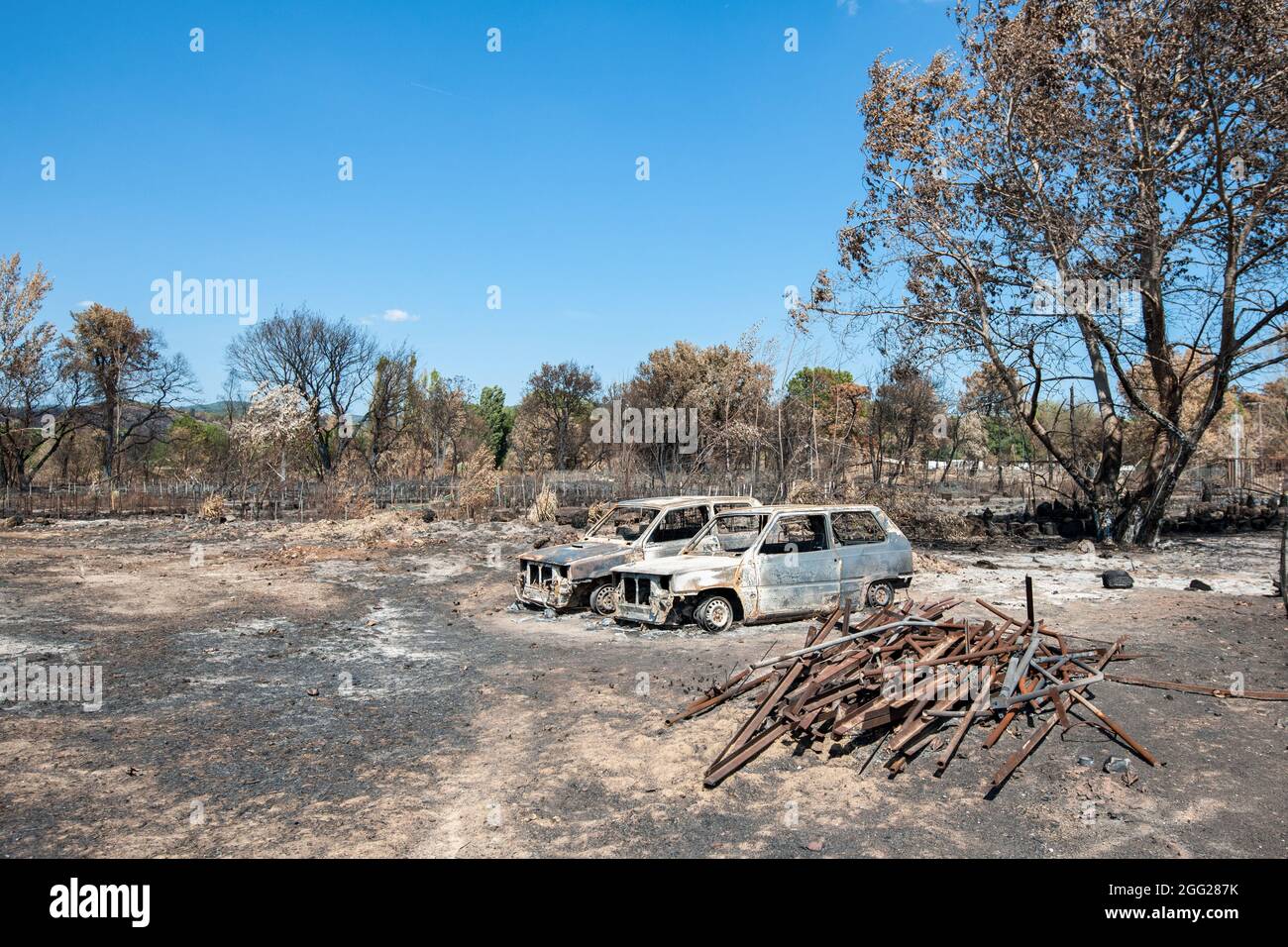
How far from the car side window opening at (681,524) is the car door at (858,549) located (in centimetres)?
210

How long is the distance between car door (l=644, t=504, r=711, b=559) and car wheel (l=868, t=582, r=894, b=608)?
8.53 feet

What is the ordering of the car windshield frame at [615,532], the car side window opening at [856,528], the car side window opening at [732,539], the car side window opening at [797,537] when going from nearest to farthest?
1. the car side window opening at [797,537]
2. the car side window opening at [856,528]
3. the car side window opening at [732,539]
4. the car windshield frame at [615,532]

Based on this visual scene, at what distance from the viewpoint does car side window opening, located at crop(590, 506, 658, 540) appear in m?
12.0

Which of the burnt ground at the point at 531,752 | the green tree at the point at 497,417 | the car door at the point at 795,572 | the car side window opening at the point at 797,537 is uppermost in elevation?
the green tree at the point at 497,417

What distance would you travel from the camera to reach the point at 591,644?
9.33 meters

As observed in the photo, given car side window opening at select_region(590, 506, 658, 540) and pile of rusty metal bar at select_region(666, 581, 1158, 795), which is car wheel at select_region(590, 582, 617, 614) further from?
pile of rusty metal bar at select_region(666, 581, 1158, 795)

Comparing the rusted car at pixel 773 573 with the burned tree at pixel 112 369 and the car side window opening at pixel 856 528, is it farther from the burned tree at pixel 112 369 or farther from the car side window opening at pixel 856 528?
the burned tree at pixel 112 369

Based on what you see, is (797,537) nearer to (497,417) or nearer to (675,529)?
(675,529)

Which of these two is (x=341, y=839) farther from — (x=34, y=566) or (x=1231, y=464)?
(x=1231, y=464)

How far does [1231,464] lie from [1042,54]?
22.5m

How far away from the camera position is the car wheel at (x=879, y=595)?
34.0 ft

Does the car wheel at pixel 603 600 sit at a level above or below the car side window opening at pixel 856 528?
below

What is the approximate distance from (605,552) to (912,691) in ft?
19.7

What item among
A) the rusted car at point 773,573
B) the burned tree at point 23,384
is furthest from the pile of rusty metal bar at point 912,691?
the burned tree at point 23,384
